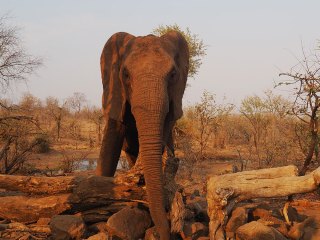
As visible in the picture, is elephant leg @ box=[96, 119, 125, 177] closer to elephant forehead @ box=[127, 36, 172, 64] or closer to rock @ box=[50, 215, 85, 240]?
elephant forehead @ box=[127, 36, 172, 64]

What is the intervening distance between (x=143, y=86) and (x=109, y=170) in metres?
1.95

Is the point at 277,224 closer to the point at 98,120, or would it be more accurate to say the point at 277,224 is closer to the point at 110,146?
the point at 110,146

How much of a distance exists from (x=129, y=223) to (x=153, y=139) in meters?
1.03

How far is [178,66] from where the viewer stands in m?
6.18

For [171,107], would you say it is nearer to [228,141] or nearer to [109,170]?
[109,170]

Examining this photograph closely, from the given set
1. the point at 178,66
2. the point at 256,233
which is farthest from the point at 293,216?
the point at 178,66

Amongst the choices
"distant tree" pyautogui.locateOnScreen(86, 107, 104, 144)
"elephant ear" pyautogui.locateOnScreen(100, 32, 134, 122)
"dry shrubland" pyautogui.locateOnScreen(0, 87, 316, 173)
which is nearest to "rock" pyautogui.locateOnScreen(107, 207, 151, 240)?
"elephant ear" pyautogui.locateOnScreen(100, 32, 134, 122)

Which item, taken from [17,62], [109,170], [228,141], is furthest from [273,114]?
[109,170]

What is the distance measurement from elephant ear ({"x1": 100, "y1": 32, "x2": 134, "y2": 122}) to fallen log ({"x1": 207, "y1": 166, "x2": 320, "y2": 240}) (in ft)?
5.89

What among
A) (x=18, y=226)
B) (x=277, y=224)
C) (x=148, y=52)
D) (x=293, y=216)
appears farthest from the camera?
(x=293, y=216)

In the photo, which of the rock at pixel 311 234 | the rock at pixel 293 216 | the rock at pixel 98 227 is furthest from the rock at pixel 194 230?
the rock at pixel 293 216

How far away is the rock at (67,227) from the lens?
443 cm

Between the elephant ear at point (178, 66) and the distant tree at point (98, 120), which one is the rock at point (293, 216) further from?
the distant tree at point (98, 120)

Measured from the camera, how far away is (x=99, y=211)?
16.8 ft
